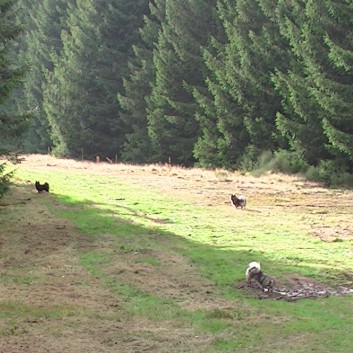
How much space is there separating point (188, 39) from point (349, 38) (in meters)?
15.8

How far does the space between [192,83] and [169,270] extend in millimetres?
32781

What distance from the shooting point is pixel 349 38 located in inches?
1215

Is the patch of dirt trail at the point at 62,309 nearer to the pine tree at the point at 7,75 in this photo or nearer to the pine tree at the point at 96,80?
the pine tree at the point at 7,75

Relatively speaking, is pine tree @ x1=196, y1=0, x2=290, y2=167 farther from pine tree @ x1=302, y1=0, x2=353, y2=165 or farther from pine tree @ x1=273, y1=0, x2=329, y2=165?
pine tree @ x1=302, y1=0, x2=353, y2=165

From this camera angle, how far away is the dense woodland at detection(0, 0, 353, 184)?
30.5 meters

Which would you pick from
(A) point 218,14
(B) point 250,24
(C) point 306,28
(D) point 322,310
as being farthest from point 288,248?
(A) point 218,14

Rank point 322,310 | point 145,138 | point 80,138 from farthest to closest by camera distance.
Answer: point 80,138 → point 145,138 → point 322,310

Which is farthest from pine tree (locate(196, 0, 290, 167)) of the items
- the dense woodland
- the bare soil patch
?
the bare soil patch

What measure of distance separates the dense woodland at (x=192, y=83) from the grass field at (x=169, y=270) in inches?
181

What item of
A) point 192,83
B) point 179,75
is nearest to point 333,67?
point 192,83

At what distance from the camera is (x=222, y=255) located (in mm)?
15156

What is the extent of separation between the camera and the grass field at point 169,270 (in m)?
9.75

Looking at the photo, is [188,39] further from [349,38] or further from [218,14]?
[349,38]

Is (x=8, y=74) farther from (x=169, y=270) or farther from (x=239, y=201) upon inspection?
(x=169, y=270)
